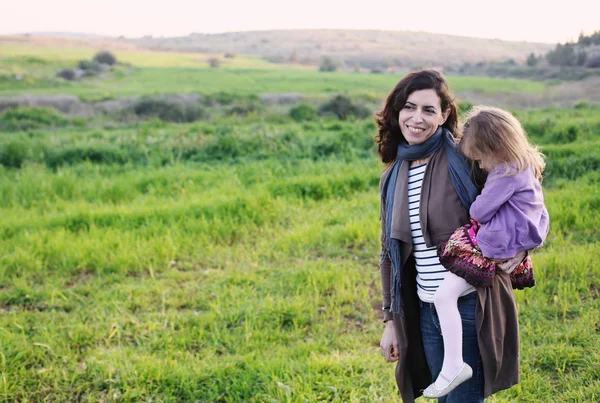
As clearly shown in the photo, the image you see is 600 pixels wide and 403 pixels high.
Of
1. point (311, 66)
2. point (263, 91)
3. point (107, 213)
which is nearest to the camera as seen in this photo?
point (107, 213)

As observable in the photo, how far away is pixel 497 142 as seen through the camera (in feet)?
6.45

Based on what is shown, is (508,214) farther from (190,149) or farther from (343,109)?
(343,109)

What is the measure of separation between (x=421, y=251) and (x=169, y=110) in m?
17.8

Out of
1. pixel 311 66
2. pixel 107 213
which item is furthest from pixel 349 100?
pixel 311 66

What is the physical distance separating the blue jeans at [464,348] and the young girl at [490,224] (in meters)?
0.07

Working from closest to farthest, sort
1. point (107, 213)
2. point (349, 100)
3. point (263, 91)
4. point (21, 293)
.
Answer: point (21, 293) < point (107, 213) < point (349, 100) < point (263, 91)

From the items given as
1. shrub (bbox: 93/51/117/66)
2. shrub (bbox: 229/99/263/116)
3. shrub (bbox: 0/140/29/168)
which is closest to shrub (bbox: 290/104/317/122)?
shrub (bbox: 229/99/263/116)

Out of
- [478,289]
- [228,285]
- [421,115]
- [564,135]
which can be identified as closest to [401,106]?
[421,115]

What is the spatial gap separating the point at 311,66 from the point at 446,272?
5010 centimetres

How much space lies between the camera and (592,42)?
20594 millimetres

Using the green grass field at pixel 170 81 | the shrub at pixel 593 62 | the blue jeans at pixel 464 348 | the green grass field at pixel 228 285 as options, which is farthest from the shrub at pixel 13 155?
the shrub at pixel 593 62

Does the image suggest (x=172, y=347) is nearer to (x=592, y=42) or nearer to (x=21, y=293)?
(x=21, y=293)

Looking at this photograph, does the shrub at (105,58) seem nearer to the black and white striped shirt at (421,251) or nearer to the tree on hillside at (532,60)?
the tree on hillside at (532,60)

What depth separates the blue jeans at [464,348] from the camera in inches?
81.9
